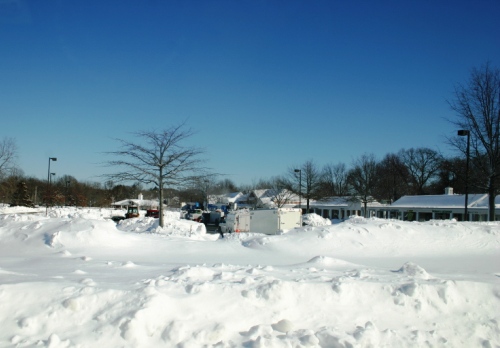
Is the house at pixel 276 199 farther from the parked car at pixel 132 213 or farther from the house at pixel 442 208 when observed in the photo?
the parked car at pixel 132 213

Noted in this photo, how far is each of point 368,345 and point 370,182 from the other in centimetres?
5025

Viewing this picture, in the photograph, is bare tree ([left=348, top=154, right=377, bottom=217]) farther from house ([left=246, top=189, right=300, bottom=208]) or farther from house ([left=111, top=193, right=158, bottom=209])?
house ([left=111, top=193, right=158, bottom=209])

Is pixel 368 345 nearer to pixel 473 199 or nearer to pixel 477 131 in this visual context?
pixel 477 131

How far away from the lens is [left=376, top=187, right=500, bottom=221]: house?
35.9 metres

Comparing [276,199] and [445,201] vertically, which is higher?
[276,199]

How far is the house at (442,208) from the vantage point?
35.9m

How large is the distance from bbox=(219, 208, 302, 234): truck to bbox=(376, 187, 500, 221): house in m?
16.6

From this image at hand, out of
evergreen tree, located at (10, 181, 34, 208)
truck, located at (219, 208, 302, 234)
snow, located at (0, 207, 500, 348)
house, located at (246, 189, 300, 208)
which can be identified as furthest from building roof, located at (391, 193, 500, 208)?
evergreen tree, located at (10, 181, 34, 208)

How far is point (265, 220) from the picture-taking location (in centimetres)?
2480

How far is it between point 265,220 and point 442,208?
72.9 ft

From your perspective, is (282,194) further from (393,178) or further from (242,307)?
(242,307)

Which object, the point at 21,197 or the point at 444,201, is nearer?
the point at 444,201

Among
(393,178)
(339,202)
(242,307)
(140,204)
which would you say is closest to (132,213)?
(339,202)

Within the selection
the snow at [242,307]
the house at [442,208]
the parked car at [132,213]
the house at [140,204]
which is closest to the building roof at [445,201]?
the house at [442,208]
